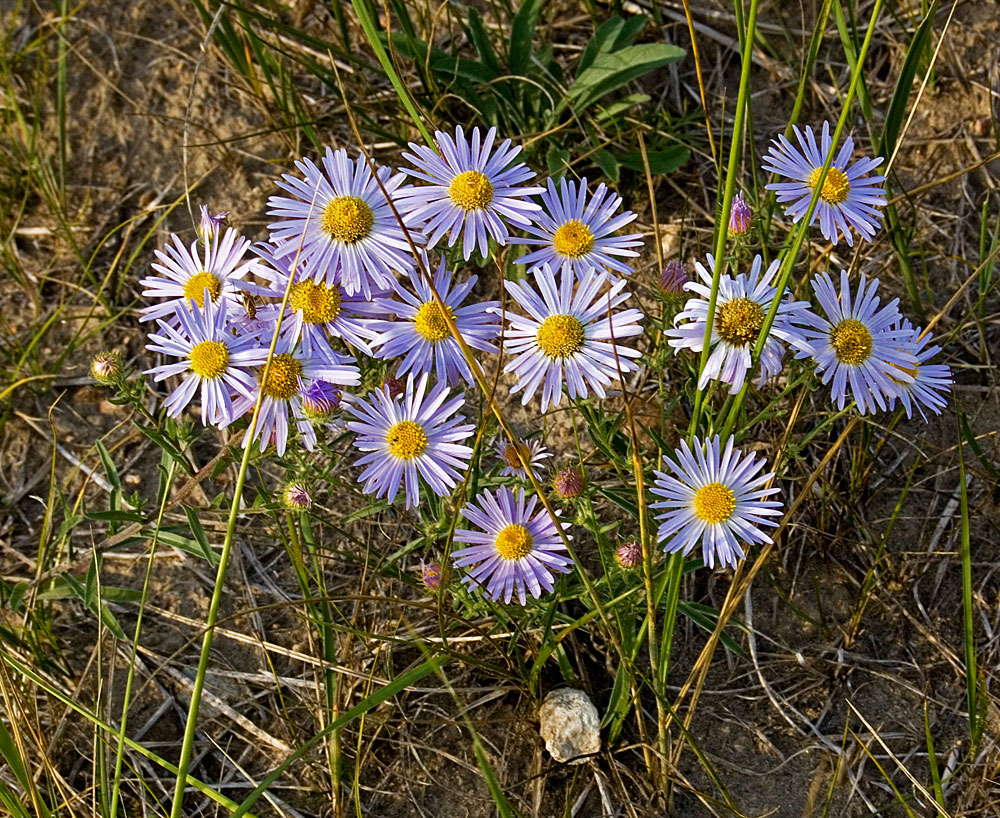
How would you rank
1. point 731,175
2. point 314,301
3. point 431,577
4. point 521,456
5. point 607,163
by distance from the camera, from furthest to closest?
point 607,163 < point 431,577 < point 314,301 < point 521,456 < point 731,175

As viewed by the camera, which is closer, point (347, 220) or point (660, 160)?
point (347, 220)

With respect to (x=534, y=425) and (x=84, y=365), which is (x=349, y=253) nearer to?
(x=534, y=425)

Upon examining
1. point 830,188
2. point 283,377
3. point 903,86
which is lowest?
point 283,377

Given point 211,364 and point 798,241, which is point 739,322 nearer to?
point 798,241

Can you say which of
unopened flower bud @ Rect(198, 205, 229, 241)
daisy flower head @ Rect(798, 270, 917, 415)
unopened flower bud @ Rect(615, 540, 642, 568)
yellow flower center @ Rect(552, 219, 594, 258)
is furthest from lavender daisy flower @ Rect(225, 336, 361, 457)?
daisy flower head @ Rect(798, 270, 917, 415)

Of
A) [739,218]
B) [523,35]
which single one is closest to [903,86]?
[739,218]

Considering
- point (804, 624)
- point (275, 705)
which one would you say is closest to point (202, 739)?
point (275, 705)

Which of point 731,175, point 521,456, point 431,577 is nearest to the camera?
point 731,175
